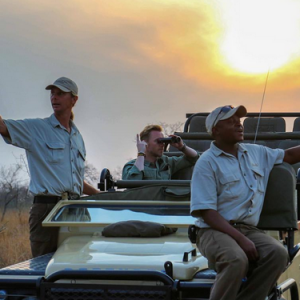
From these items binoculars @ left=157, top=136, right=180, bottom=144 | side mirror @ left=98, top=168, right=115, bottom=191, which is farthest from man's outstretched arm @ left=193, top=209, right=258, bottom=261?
binoculars @ left=157, top=136, right=180, bottom=144

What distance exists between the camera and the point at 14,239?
16.2 m

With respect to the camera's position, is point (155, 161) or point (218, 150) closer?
point (218, 150)

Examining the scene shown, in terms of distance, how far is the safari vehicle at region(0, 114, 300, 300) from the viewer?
209 inches

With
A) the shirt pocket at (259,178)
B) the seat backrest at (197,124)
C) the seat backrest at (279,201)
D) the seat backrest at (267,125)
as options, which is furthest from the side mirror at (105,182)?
the seat backrest at (267,125)

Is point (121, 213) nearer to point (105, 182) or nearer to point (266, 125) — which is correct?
point (105, 182)

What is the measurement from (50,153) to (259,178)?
7.15 feet

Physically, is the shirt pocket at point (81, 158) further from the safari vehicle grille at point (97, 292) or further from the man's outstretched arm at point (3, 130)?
the safari vehicle grille at point (97, 292)

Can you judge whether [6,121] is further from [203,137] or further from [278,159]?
[203,137]

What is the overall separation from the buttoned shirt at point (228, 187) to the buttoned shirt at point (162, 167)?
265 cm

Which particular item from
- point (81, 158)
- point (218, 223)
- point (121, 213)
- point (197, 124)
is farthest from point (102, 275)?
point (197, 124)

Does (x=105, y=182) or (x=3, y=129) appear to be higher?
(x=3, y=129)

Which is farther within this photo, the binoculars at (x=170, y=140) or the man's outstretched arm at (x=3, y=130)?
the binoculars at (x=170, y=140)

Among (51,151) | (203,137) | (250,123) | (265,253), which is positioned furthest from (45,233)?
(250,123)

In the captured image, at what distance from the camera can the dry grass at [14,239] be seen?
14836 millimetres
